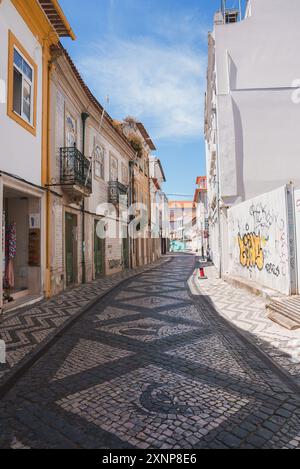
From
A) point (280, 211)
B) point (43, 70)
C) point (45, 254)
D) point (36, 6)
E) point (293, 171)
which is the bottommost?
point (45, 254)

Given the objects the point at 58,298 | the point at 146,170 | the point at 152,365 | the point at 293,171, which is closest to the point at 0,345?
the point at 152,365

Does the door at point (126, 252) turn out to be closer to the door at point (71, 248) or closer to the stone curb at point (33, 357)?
the door at point (71, 248)

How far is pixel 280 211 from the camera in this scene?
7.30 m

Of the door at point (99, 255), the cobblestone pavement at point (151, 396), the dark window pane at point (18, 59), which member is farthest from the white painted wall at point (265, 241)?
the dark window pane at point (18, 59)

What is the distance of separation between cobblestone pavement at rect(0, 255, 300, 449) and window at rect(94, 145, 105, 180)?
31.1 ft

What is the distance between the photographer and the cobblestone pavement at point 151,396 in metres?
2.37

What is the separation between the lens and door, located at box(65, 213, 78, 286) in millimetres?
10773

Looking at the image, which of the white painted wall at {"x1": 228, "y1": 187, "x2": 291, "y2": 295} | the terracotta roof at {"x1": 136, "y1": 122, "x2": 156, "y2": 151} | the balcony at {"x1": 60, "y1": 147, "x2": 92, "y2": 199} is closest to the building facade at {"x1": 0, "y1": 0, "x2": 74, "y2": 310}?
the balcony at {"x1": 60, "y1": 147, "x2": 92, "y2": 199}

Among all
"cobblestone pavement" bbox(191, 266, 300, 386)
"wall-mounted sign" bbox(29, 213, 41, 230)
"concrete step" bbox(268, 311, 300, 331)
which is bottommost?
"cobblestone pavement" bbox(191, 266, 300, 386)

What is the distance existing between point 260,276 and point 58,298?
565 centimetres

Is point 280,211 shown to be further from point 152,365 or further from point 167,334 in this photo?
point 152,365

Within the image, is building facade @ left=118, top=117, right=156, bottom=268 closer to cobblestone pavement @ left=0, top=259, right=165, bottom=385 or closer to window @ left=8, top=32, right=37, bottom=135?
window @ left=8, top=32, right=37, bottom=135

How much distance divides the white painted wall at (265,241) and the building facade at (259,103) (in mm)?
2177

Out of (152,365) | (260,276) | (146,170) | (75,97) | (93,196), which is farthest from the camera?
(146,170)
